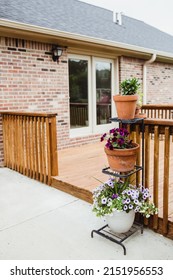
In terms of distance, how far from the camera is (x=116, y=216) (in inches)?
98.7

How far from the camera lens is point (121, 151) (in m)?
2.52

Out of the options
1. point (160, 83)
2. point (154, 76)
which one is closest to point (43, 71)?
point (154, 76)

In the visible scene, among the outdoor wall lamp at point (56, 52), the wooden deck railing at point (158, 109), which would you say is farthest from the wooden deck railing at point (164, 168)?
the wooden deck railing at point (158, 109)

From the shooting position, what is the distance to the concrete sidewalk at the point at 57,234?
7.86ft

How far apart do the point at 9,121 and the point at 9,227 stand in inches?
95.1

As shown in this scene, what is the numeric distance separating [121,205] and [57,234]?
2.46ft

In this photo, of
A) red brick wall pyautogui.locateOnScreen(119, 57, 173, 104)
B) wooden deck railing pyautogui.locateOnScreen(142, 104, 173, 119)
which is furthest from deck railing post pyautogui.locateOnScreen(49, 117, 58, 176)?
red brick wall pyautogui.locateOnScreen(119, 57, 173, 104)

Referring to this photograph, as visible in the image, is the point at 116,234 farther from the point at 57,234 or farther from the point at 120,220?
the point at 57,234

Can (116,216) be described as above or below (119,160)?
below

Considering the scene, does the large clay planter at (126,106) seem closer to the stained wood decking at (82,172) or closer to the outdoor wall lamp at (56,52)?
the stained wood decking at (82,172)

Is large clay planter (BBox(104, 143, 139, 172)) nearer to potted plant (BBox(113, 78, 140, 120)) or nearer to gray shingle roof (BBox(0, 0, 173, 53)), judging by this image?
potted plant (BBox(113, 78, 140, 120))

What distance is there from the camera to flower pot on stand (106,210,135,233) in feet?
8.20
